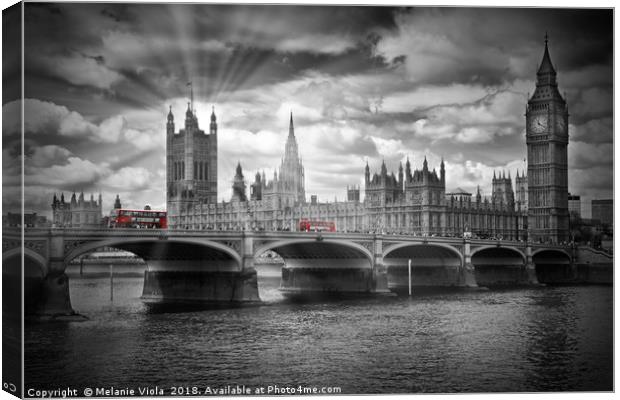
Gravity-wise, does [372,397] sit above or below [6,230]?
below

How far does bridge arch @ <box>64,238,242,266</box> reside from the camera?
102 feet

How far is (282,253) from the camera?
4891 cm

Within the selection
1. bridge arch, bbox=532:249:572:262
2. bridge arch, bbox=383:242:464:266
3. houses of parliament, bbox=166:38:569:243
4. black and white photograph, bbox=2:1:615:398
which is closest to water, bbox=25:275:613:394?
black and white photograph, bbox=2:1:615:398

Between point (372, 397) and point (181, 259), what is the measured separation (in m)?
24.8

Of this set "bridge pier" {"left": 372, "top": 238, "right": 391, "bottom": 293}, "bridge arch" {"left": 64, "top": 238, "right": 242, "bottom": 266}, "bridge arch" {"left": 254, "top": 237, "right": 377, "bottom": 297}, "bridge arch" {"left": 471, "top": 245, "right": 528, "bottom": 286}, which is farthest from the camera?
"bridge arch" {"left": 471, "top": 245, "right": 528, "bottom": 286}

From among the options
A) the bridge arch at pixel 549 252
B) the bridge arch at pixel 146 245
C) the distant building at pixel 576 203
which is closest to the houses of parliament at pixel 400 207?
the bridge arch at pixel 549 252

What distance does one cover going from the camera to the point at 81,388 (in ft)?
57.5

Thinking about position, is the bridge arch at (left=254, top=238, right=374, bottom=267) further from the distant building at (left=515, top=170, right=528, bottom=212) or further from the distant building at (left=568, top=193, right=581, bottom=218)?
the distant building at (left=515, top=170, right=528, bottom=212)

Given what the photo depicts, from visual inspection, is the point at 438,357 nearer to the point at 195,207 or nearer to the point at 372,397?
the point at 372,397

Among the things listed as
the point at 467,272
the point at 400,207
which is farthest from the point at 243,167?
the point at 400,207

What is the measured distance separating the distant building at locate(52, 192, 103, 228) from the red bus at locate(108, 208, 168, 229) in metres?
0.98

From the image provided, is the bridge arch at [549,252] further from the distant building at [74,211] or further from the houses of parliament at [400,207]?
the distant building at [74,211]

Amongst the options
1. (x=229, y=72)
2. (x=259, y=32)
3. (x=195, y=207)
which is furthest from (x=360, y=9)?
(x=195, y=207)

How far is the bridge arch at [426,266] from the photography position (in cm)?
5225
